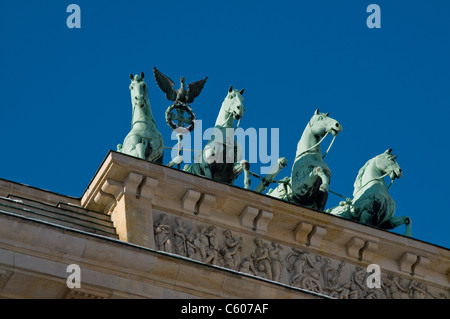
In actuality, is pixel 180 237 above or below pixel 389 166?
below

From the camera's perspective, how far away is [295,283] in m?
27.2

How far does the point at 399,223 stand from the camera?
29.9 m

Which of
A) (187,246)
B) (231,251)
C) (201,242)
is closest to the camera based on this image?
(187,246)

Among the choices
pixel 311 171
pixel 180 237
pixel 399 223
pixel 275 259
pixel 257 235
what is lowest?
pixel 180 237

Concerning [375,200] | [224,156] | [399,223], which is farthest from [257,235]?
[399,223]

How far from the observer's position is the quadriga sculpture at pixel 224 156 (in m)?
28.2

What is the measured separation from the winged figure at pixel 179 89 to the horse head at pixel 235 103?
2.91ft

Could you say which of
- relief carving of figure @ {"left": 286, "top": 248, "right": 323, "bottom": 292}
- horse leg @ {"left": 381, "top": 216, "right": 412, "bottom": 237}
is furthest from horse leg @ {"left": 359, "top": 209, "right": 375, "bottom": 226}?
relief carving of figure @ {"left": 286, "top": 248, "right": 323, "bottom": 292}

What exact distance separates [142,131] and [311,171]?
3370 millimetres

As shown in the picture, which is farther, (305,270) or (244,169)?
(244,169)

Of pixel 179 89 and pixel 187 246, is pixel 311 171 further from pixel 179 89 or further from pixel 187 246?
pixel 187 246

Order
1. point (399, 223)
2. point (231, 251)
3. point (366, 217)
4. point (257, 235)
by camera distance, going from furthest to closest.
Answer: point (399, 223)
point (366, 217)
point (257, 235)
point (231, 251)
